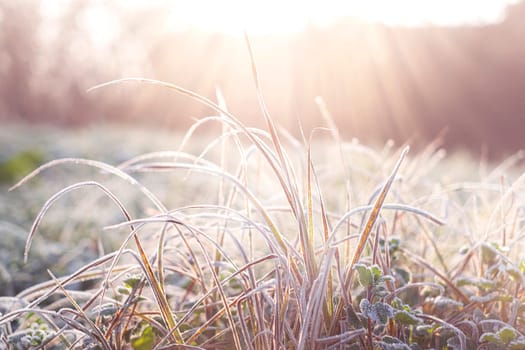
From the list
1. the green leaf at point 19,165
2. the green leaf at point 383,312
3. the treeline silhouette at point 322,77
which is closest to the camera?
the green leaf at point 383,312

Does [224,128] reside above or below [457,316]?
above

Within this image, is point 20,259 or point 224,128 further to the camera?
point 20,259

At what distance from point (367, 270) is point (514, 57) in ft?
35.7

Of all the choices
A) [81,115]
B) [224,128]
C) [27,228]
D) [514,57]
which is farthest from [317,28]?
[224,128]

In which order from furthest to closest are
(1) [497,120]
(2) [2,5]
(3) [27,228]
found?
(1) [497,120]
(2) [2,5]
(3) [27,228]

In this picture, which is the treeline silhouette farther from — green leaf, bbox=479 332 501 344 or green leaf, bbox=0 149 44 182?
green leaf, bbox=479 332 501 344

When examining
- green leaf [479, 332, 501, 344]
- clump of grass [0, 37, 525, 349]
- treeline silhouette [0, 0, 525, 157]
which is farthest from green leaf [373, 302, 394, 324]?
treeline silhouette [0, 0, 525, 157]

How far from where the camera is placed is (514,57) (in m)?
10.4

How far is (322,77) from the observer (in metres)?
10.7

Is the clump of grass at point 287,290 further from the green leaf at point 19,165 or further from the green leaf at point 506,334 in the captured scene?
the green leaf at point 19,165

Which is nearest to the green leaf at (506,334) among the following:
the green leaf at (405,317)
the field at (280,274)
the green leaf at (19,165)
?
the field at (280,274)

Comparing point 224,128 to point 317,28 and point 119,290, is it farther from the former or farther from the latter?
point 317,28

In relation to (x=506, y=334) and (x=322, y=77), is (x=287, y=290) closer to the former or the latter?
(x=506, y=334)

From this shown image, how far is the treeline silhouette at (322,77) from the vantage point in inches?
387
